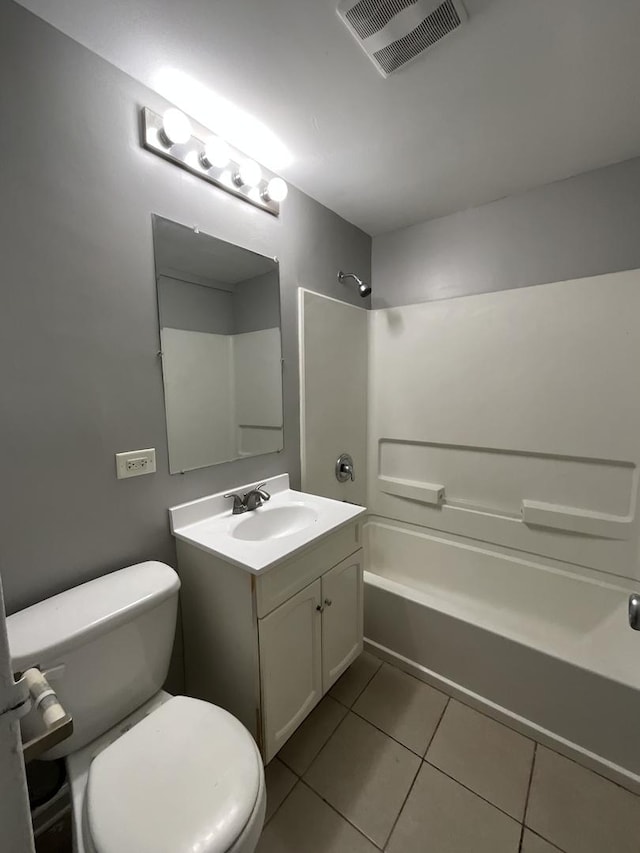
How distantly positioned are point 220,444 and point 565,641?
1.87m

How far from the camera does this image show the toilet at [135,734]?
2.40ft

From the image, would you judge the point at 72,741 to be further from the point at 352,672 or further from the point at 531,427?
the point at 531,427

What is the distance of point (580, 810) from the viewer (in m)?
1.14

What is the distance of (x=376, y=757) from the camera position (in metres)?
1.31

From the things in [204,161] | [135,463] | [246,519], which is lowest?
[246,519]

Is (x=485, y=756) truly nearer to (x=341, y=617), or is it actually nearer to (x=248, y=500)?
(x=341, y=617)

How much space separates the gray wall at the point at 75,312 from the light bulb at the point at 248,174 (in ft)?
0.54

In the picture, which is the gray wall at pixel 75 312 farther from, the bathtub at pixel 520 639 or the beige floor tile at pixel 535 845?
the beige floor tile at pixel 535 845

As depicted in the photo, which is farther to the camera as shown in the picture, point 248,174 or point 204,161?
point 248,174

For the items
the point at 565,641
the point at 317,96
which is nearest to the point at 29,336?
the point at 317,96

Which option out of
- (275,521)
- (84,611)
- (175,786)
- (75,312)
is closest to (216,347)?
(75,312)

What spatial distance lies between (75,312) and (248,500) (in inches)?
35.8

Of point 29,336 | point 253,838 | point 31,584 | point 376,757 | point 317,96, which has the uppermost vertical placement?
point 317,96

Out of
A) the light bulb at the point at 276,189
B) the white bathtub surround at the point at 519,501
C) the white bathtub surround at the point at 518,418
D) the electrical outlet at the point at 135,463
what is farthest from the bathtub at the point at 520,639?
the light bulb at the point at 276,189
